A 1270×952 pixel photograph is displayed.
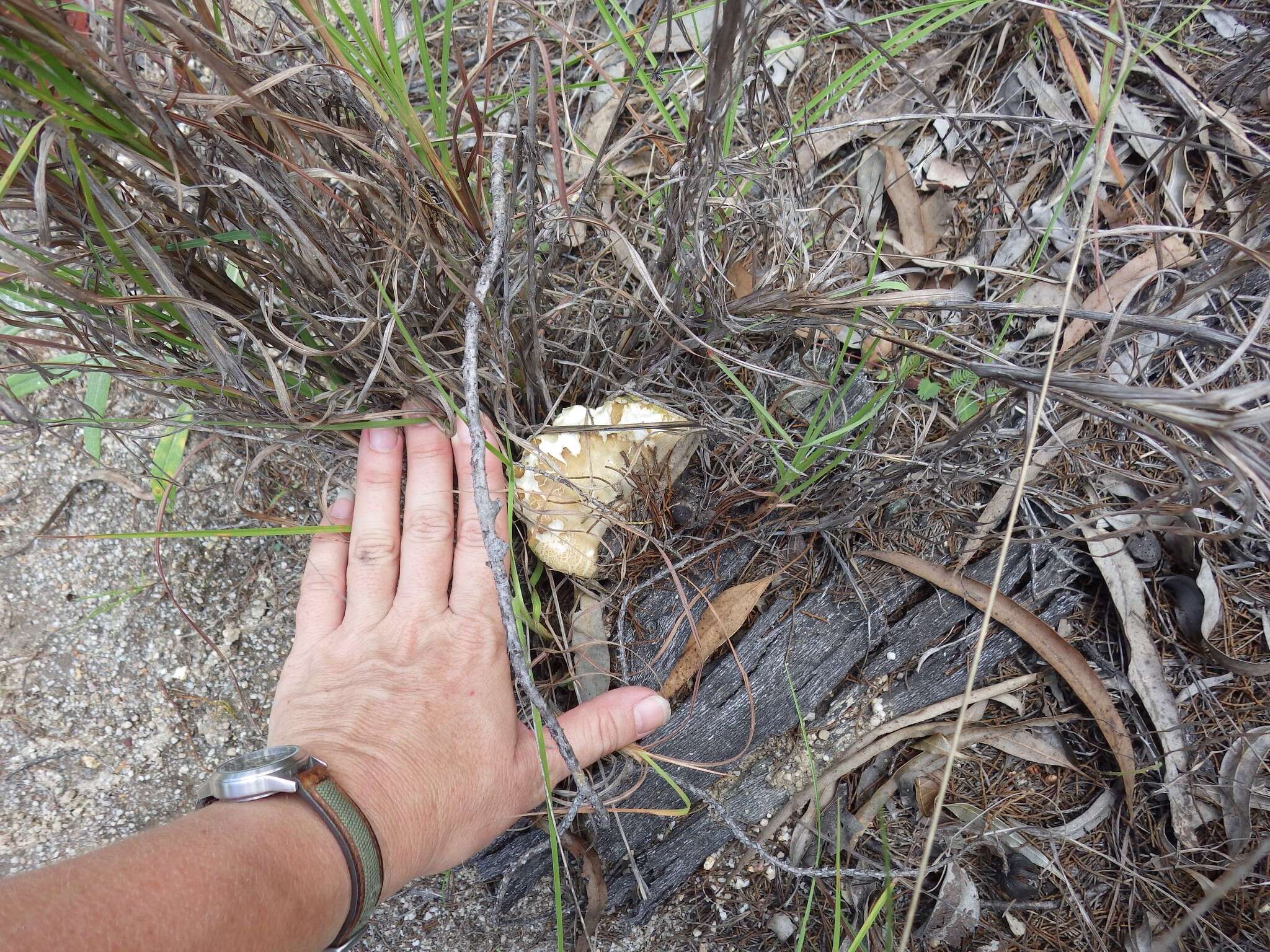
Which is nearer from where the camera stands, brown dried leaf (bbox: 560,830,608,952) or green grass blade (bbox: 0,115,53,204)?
green grass blade (bbox: 0,115,53,204)

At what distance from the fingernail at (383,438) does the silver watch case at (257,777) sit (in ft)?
1.71

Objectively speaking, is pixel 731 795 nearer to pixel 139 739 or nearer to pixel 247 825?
pixel 247 825

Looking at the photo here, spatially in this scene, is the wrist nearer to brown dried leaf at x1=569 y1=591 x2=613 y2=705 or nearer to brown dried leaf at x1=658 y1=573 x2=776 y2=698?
brown dried leaf at x1=569 y1=591 x2=613 y2=705

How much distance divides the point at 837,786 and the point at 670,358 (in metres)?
0.87

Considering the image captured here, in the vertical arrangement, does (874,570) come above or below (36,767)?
below

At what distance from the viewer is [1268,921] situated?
1192 millimetres

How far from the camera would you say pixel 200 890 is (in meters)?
0.86

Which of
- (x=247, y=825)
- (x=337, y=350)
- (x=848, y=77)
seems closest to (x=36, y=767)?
(x=247, y=825)

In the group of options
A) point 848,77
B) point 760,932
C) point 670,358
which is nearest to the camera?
point 670,358

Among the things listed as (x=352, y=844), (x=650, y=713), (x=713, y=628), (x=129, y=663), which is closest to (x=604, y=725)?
(x=650, y=713)

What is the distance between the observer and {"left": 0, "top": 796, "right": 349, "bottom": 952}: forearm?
2.55 ft

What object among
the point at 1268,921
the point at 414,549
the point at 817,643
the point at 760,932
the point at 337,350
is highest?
the point at 337,350

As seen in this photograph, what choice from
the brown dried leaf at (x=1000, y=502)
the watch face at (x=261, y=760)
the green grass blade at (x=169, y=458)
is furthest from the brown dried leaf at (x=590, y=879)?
the green grass blade at (x=169, y=458)

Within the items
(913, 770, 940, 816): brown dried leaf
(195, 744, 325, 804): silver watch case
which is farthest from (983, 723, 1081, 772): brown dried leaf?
(195, 744, 325, 804): silver watch case
